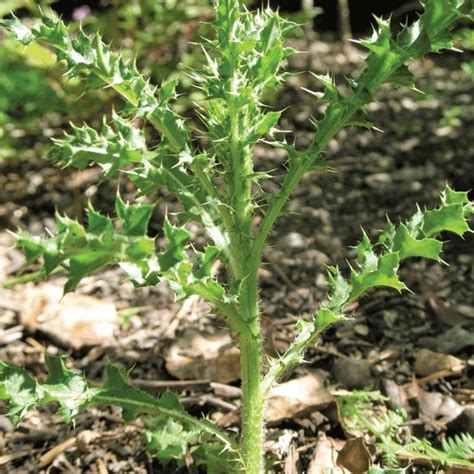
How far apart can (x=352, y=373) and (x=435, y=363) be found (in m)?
0.28

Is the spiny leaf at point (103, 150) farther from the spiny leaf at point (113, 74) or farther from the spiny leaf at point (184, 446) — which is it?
the spiny leaf at point (184, 446)

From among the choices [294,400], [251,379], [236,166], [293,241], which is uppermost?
[236,166]

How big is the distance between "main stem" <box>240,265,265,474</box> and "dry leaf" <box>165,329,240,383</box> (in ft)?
2.12

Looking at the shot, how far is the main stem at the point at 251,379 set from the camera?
1630 mm

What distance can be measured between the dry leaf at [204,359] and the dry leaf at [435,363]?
2.02 ft

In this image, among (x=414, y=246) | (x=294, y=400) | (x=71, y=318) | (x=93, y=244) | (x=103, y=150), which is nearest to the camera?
(x=93, y=244)

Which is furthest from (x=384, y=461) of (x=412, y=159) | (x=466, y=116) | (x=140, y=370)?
(x=466, y=116)

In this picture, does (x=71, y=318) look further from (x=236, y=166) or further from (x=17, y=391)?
(x=236, y=166)

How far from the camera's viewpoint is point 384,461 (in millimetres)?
1930

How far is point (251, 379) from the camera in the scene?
5.36ft

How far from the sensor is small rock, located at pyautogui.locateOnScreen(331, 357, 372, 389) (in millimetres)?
A: 2326

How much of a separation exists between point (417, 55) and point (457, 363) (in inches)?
45.8

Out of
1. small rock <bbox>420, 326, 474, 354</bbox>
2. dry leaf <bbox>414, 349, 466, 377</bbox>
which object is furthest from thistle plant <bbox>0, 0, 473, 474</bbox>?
small rock <bbox>420, 326, 474, 354</bbox>

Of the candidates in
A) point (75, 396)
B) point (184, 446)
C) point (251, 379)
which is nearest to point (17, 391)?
point (75, 396)
